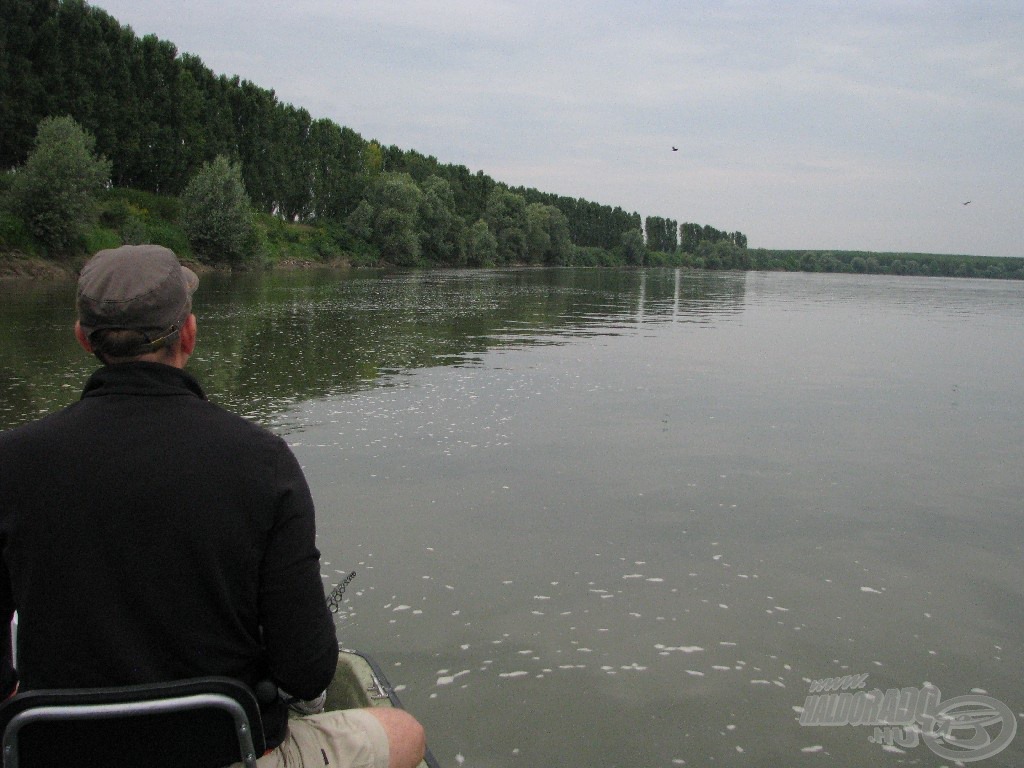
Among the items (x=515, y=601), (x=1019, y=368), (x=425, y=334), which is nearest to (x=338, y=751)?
(x=515, y=601)

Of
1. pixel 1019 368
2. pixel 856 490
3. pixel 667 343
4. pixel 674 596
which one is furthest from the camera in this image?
pixel 667 343

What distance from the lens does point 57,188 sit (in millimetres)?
43500

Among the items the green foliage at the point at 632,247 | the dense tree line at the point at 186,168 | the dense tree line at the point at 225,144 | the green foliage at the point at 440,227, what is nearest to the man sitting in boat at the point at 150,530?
the dense tree line at the point at 186,168

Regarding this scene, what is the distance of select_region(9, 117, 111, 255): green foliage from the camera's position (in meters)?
42.9

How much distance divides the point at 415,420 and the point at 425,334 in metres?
11.1

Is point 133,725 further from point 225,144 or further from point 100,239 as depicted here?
point 225,144

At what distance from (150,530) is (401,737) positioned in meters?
1.29

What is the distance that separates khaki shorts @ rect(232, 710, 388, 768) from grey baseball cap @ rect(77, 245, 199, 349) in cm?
141

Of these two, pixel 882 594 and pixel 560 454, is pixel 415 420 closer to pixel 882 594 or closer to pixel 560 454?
pixel 560 454

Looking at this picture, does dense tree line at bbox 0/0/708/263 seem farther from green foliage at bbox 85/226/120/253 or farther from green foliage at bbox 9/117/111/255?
green foliage at bbox 9/117/111/255

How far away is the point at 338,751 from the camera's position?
2723 mm

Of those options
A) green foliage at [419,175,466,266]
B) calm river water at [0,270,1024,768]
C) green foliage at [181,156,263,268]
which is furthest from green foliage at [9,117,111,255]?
green foliage at [419,175,466,266]

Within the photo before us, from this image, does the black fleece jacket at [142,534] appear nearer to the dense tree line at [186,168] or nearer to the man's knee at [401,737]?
the man's knee at [401,737]

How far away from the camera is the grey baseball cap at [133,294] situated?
243cm
